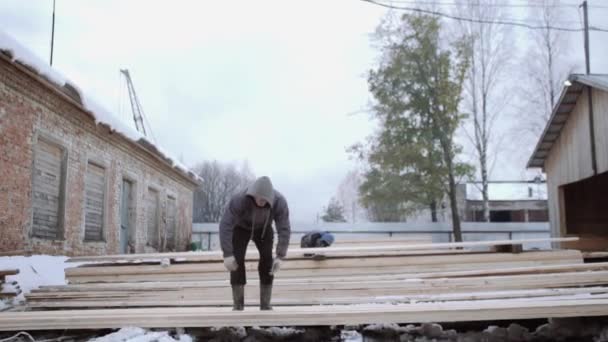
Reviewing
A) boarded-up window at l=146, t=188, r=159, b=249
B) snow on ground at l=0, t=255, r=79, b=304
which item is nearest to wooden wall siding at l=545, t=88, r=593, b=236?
snow on ground at l=0, t=255, r=79, b=304

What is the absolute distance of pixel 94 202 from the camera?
12.1 metres

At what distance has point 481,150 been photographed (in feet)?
85.2

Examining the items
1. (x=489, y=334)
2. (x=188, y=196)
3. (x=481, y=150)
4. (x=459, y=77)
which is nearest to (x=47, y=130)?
(x=489, y=334)

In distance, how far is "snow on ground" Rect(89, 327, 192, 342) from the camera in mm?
4184

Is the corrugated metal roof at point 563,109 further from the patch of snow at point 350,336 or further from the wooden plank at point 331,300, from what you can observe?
the patch of snow at point 350,336

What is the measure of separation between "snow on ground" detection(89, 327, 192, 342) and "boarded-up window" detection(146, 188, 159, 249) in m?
12.1

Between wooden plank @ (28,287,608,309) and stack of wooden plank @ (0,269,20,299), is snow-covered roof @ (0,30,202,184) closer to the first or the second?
stack of wooden plank @ (0,269,20,299)

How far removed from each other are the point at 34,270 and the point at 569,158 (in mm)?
12424

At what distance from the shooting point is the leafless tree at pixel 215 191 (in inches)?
1457

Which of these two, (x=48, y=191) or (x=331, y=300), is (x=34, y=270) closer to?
(x=48, y=191)

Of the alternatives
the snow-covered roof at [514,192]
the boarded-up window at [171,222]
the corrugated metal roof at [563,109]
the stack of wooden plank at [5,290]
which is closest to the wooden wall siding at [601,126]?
the corrugated metal roof at [563,109]

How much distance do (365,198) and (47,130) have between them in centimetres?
1464

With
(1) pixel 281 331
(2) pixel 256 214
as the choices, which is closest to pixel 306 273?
(1) pixel 281 331

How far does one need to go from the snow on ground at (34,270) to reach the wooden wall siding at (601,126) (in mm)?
10965
